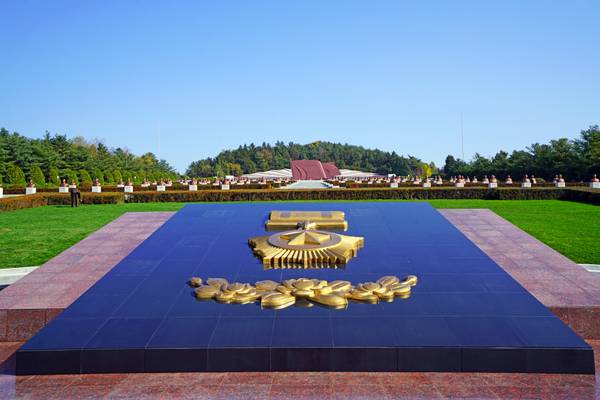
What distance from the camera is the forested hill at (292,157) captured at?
71.1m

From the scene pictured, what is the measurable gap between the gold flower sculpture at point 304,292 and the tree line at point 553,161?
91.3 feet

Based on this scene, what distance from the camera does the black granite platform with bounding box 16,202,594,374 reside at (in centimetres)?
336

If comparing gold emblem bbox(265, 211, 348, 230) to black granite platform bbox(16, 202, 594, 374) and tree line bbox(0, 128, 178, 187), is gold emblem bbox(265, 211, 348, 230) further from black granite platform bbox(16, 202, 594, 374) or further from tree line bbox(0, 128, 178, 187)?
tree line bbox(0, 128, 178, 187)

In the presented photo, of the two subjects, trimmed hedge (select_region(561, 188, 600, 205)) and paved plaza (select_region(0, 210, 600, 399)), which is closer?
paved plaza (select_region(0, 210, 600, 399))

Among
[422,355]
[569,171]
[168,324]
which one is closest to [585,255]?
[422,355]

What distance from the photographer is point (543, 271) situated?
551cm

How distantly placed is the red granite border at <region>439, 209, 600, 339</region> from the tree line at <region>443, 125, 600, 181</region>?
23.9 metres

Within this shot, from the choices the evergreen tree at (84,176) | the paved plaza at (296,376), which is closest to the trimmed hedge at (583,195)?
the paved plaza at (296,376)

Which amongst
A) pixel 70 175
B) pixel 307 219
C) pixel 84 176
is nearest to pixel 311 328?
pixel 307 219

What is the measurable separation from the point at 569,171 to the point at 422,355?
30.7 meters

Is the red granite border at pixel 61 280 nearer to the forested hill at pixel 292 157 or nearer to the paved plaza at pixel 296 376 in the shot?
the paved plaza at pixel 296 376

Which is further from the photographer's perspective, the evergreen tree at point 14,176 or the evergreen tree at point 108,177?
the evergreen tree at point 108,177

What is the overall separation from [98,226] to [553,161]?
29201mm

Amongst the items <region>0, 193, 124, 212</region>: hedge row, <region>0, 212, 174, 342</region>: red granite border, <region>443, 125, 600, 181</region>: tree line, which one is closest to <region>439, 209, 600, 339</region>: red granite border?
<region>0, 212, 174, 342</region>: red granite border
